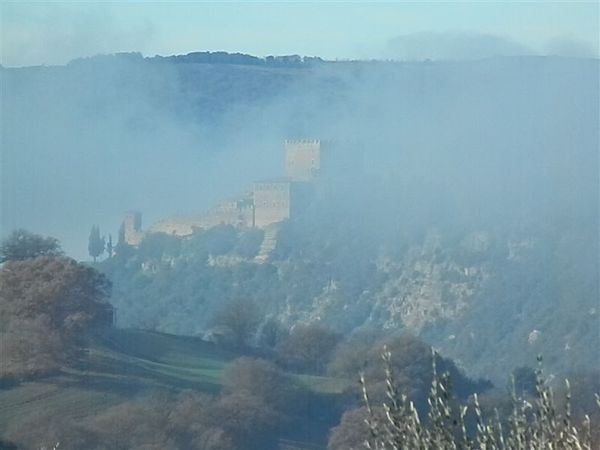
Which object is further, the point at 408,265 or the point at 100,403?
the point at 408,265

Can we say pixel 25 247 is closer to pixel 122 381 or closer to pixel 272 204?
pixel 122 381

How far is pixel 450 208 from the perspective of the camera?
51875mm

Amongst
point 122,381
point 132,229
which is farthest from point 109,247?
point 122,381

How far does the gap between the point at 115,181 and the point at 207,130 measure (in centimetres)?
1298

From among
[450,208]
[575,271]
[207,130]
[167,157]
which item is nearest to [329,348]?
[575,271]

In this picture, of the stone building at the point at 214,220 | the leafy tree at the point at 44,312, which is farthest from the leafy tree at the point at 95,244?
the leafy tree at the point at 44,312

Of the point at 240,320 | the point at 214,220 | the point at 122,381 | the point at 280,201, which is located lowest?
the point at 122,381

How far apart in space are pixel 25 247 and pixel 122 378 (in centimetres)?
505

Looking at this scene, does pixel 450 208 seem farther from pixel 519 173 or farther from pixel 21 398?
pixel 21 398

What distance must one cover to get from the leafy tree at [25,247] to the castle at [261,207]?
1744 cm

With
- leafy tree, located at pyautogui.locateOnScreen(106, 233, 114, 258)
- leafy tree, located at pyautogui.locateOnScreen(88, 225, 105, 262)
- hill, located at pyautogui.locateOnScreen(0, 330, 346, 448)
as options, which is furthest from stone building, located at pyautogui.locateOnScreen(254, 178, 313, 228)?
hill, located at pyautogui.locateOnScreen(0, 330, 346, 448)

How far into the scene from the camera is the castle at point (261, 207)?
170 feet

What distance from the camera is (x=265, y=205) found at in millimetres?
52438

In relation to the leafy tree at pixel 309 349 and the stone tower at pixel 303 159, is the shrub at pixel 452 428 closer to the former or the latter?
the leafy tree at pixel 309 349
